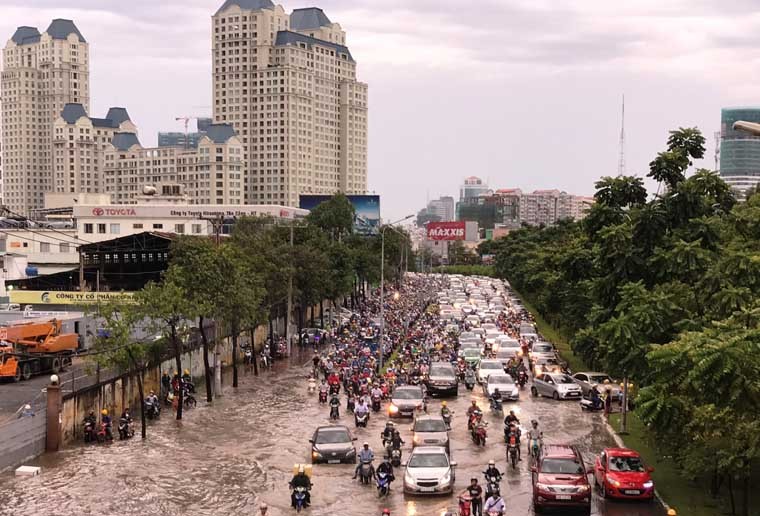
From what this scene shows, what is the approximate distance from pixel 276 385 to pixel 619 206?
2181cm

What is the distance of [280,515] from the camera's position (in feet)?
74.1

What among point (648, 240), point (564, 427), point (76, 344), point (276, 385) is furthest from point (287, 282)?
point (648, 240)

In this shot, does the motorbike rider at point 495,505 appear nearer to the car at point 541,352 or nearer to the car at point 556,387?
the car at point 556,387

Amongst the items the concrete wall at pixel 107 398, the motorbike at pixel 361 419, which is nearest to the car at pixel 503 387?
the motorbike at pixel 361 419

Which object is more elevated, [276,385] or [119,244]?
[119,244]

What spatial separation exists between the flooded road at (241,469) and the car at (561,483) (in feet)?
2.02

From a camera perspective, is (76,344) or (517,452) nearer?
(517,452)

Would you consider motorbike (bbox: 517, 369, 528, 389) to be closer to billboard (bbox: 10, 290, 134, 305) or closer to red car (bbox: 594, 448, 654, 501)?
red car (bbox: 594, 448, 654, 501)

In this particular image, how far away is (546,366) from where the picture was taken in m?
46.5

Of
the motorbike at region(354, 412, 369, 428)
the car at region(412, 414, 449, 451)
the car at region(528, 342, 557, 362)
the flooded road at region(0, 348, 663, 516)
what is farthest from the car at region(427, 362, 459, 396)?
the car at region(412, 414, 449, 451)

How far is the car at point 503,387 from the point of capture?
130ft

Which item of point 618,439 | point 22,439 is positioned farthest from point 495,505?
point 22,439

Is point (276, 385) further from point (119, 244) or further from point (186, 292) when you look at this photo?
point (119, 244)

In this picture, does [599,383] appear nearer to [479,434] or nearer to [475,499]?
[479,434]
